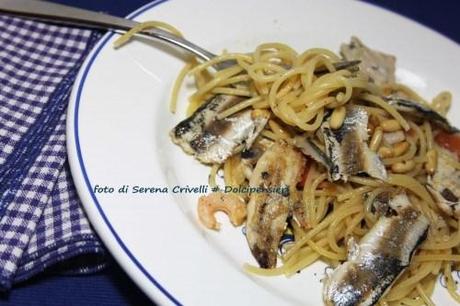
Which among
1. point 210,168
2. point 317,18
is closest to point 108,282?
point 210,168

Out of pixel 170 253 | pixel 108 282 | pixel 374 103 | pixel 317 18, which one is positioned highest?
pixel 317 18

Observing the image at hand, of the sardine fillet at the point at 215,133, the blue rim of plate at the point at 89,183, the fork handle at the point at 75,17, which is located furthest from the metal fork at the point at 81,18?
the sardine fillet at the point at 215,133

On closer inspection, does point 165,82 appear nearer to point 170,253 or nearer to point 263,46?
point 263,46

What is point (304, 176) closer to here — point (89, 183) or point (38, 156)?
point (89, 183)

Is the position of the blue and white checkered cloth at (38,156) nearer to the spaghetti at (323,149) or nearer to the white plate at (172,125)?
the white plate at (172,125)

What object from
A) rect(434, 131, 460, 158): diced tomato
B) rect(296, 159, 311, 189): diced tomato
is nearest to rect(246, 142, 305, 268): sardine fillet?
rect(296, 159, 311, 189): diced tomato
